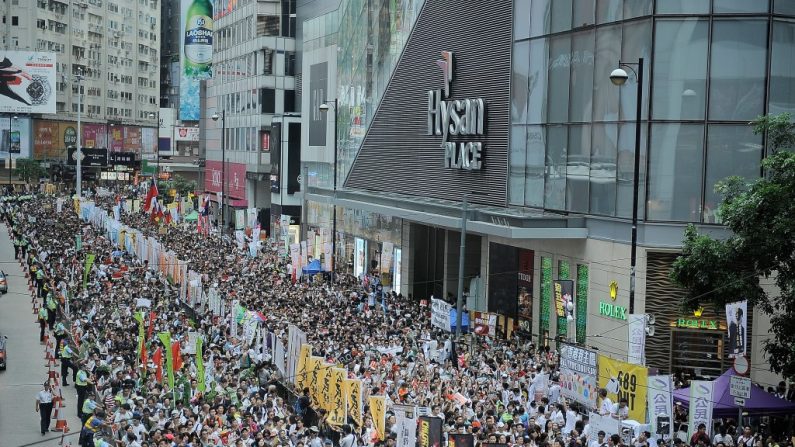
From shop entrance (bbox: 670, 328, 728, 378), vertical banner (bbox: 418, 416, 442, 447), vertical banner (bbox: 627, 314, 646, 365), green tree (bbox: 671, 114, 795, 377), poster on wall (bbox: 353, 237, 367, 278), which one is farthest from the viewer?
poster on wall (bbox: 353, 237, 367, 278)

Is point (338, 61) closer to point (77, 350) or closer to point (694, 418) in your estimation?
point (77, 350)

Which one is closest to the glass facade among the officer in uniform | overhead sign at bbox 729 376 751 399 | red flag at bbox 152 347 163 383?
overhead sign at bbox 729 376 751 399

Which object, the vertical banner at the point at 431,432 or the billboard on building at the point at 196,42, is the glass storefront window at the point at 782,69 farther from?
the billboard on building at the point at 196,42

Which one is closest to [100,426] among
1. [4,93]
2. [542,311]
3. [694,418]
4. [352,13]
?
[694,418]

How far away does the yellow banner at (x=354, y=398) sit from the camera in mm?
24219

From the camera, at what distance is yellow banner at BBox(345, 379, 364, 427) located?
24219 mm

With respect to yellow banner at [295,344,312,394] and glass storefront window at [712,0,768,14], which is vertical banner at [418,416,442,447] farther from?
glass storefront window at [712,0,768,14]

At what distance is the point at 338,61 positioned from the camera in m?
58.2

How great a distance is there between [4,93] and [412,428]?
11283 cm

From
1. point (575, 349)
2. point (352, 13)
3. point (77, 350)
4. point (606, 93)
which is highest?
point (352, 13)

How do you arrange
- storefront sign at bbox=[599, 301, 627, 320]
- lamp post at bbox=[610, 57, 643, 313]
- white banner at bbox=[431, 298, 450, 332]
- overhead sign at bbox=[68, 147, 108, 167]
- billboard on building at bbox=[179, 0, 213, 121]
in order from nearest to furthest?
lamp post at bbox=[610, 57, 643, 313], storefront sign at bbox=[599, 301, 627, 320], white banner at bbox=[431, 298, 450, 332], overhead sign at bbox=[68, 147, 108, 167], billboard on building at bbox=[179, 0, 213, 121]

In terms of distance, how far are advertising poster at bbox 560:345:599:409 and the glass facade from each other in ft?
18.6

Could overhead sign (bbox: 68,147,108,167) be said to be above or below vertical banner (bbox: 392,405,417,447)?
above

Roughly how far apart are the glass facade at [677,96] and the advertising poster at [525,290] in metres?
3.93
